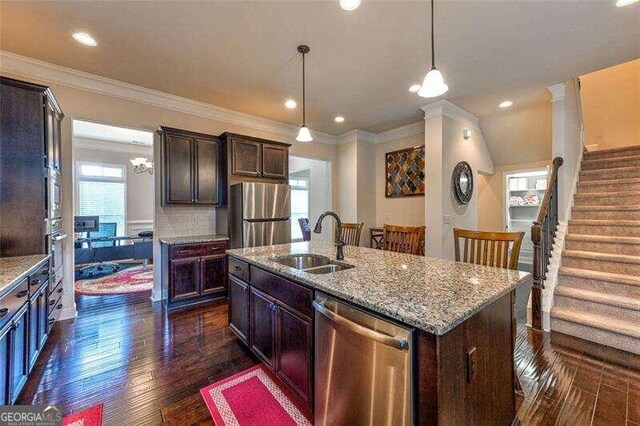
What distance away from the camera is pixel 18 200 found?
7.41ft

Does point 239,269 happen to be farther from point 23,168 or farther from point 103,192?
point 103,192

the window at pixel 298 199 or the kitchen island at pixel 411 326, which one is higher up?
the window at pixel 298 199

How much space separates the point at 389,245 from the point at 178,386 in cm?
220

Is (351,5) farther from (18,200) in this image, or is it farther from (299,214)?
(299,214)

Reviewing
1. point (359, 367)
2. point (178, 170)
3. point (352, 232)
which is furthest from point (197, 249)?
point (359, 367)

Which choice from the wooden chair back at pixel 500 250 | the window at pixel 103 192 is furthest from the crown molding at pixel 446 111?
the window at pixel 103 192

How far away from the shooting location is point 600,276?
2.84m

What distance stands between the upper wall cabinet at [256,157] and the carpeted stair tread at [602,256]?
159 inches

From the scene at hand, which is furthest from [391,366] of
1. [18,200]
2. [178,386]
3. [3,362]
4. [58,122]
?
[58,122]

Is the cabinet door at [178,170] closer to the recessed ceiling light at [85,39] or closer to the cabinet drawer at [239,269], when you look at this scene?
the recessed ceiling light at [85,39]

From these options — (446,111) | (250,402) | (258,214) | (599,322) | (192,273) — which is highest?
(446,111)

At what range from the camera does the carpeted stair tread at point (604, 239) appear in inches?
117

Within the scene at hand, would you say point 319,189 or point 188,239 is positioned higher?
point 319,189

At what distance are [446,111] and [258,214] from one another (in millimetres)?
3316
